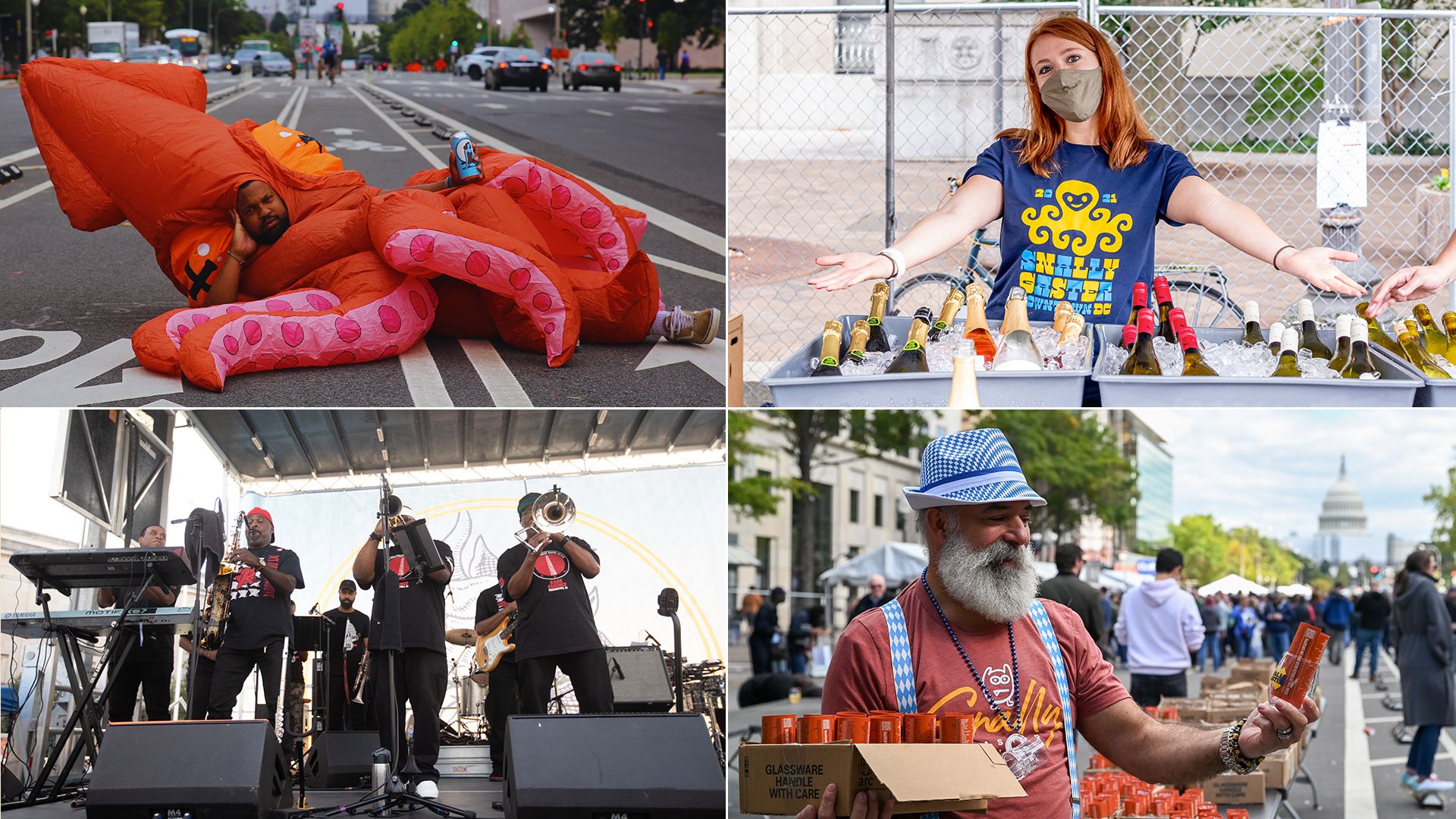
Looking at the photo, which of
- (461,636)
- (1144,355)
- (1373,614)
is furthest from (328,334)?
(1373,614)

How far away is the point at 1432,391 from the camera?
3.04m

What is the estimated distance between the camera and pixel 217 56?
561 centimetres

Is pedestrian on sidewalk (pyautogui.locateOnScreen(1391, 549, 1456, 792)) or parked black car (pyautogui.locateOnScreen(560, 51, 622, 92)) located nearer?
pedestrian on sidewalk (pyautogui.locateOnScreen(1391, 549, 1456, 792))

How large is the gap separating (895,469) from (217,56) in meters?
25.5

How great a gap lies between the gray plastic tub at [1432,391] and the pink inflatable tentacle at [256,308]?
3.45 metres

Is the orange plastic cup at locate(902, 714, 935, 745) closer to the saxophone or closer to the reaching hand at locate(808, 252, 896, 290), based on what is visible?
the reaching hand at locate(808, 252, 896, 290)

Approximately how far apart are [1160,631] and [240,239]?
4.79 metres

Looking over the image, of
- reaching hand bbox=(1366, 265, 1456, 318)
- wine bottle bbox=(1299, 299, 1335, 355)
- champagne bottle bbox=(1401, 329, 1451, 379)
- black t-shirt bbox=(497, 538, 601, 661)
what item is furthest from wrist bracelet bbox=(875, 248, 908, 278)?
black t-shirt bbox=(497, 538, 601, 661)

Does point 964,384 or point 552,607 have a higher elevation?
point 964,384

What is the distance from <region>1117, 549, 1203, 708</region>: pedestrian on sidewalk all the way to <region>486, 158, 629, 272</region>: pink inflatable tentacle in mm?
3329

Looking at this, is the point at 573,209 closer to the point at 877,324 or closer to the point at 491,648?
the point at 491,648

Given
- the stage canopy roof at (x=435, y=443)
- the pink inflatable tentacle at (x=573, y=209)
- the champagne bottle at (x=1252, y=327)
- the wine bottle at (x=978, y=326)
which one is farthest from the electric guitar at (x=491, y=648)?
the champagne bottle at (x=1252, y=327)

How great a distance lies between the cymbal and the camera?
4.33 m

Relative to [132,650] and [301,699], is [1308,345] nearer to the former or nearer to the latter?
[301,699]
